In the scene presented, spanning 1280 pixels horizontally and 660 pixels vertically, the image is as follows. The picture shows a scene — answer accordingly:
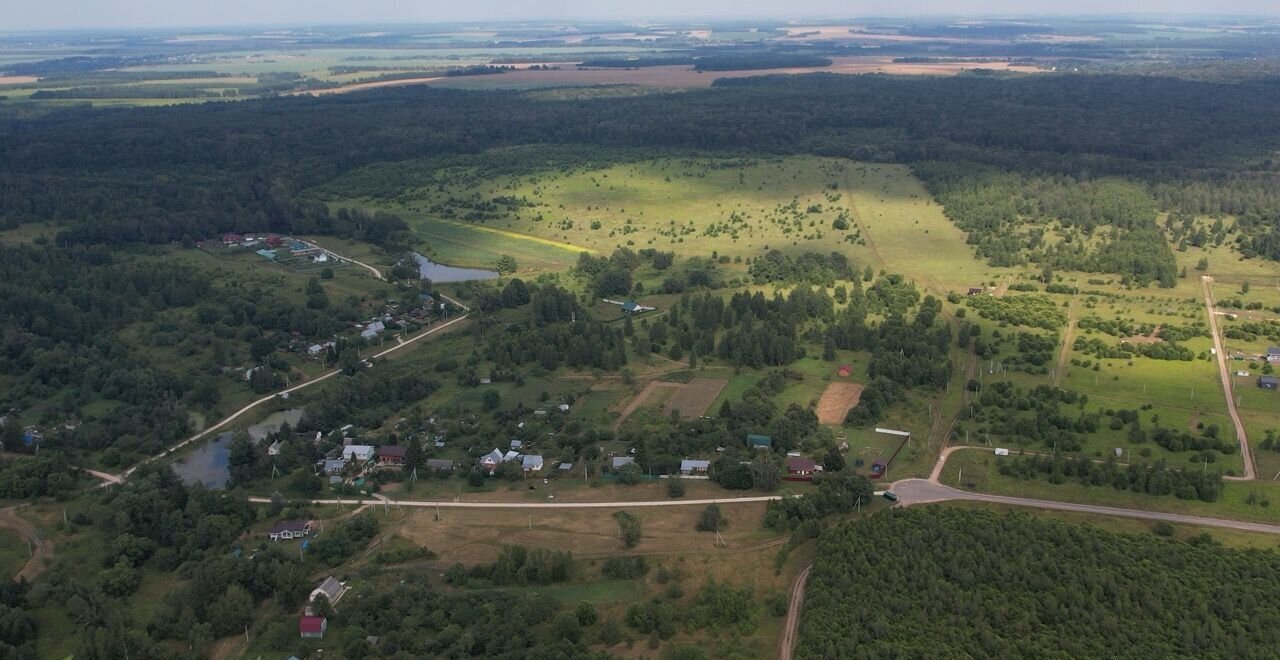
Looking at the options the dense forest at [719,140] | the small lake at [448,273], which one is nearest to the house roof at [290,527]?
the small lake at [448,273]

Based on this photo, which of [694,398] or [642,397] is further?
[642,397]

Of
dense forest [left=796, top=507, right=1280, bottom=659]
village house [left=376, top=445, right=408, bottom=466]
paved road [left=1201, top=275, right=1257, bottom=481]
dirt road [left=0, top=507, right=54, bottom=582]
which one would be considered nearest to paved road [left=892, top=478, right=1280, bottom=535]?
dense forest [left=796, top=507, right=1280, bottom=659]

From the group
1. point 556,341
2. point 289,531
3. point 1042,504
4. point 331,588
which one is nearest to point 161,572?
point 289,531

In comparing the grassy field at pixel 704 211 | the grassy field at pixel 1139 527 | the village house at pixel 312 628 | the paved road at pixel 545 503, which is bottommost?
the grassy field at pixel 704 211

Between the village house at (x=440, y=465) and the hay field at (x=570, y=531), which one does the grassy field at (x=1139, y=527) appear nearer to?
the hay field at (x=570, y=531)

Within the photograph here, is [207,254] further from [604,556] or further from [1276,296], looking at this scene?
[1276,296]

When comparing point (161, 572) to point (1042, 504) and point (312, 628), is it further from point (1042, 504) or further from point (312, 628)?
point (1042, 504)

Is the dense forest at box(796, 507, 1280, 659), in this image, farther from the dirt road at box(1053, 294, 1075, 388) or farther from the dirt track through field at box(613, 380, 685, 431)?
the dirt road at box(1053, 294, 1075, 388)
